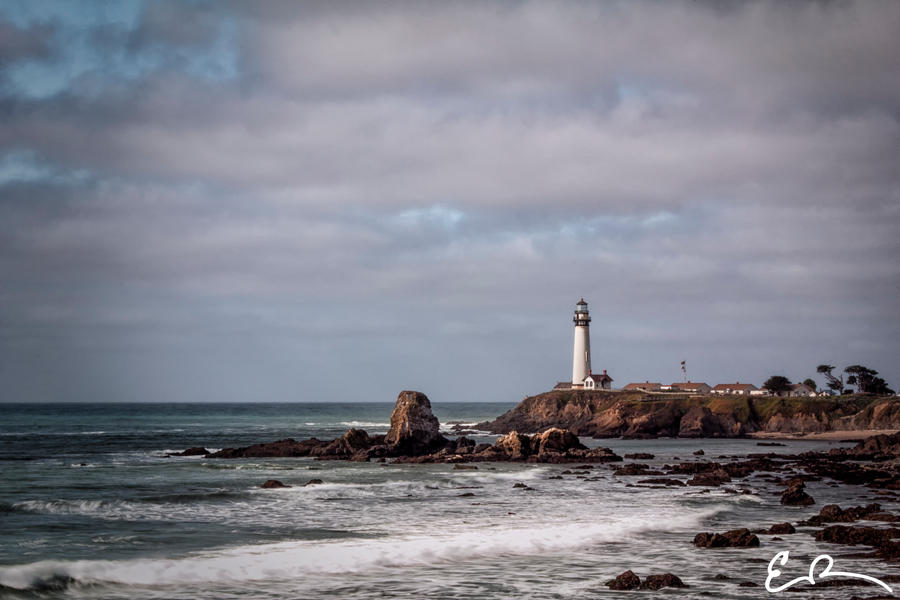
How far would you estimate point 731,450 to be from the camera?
72000 mm

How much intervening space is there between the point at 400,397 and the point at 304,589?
47275 millimetres

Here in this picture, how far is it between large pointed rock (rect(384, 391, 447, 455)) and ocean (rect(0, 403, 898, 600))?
14.2 metres

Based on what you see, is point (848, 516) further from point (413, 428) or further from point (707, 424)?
point (707, 424)

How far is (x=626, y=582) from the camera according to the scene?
17.9 meters

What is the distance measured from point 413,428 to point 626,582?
4575 cm

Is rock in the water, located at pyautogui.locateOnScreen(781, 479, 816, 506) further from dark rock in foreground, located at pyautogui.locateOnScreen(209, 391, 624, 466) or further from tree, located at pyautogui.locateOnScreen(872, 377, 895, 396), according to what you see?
tree, located at pyautogui.locateOnScreen(872, 377, 895, 396)

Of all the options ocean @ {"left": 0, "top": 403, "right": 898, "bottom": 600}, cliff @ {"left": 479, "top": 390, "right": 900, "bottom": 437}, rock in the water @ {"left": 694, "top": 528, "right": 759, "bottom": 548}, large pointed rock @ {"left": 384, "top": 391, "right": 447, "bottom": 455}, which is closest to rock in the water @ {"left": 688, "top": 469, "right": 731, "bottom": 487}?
ocean @ {"left": 0, "top": 403, "right": 898, "bottom": 600}

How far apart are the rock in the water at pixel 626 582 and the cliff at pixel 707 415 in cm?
7997

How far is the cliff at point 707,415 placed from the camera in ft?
302

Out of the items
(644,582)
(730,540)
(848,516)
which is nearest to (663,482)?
(848,516)

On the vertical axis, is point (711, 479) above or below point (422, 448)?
above

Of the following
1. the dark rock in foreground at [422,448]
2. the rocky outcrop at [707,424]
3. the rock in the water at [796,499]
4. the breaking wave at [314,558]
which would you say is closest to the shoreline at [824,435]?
the rocky outcrop at [707,424]

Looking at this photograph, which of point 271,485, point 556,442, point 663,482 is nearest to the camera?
point 271,485

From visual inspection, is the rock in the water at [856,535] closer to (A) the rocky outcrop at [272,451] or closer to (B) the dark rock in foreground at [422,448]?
(B) the dark rock in foreground at [422,448]
